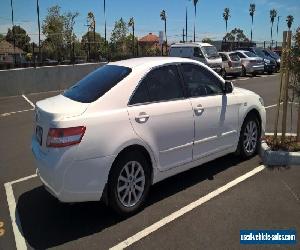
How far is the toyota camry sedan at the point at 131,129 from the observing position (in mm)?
4391

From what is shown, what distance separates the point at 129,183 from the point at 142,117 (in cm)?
80

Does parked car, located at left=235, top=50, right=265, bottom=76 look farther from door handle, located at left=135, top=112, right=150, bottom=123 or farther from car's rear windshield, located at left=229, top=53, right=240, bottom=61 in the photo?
door handle, located at left=135, top=112, right=150, bottom=123

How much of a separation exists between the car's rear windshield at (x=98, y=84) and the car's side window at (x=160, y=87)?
283mm

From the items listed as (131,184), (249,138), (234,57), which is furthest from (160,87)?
(234,57)

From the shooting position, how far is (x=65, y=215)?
499 cm

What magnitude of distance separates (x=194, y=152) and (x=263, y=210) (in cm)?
123

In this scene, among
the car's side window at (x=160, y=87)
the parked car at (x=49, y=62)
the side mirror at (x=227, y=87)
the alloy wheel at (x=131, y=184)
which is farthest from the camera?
the parked car at (x=49, y=62)

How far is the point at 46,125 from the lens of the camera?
4.62m

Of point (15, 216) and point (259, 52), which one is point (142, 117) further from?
point (259, 52)

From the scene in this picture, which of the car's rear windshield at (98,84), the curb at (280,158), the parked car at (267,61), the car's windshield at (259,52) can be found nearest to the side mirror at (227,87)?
the curb at (280,158)

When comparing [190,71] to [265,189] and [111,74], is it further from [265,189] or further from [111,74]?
[265,189]

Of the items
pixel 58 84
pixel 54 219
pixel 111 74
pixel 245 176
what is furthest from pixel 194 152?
pixel 58 84

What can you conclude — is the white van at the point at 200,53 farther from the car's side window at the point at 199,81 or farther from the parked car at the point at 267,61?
the car's side window at the point at 199,81

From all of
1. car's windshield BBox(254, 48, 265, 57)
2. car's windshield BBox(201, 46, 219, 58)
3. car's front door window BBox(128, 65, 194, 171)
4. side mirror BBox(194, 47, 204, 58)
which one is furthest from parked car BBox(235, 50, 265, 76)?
car's front door window BBox(128, 65, 194, 171)
